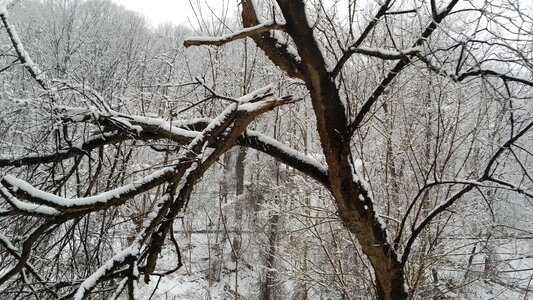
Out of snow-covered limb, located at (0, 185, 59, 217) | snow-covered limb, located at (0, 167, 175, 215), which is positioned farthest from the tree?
snow-covered limb, located at (0, 185, 59, 217)

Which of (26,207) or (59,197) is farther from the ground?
(59,197)

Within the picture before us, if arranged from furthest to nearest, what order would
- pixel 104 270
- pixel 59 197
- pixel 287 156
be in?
pixel 287 156, pixel 59 197, pixel 104 270

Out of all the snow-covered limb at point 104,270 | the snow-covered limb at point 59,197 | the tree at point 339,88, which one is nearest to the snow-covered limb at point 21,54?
the snow-covered limb at point 59,197

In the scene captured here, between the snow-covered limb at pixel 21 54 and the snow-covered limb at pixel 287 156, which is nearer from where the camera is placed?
the snow-covered limb at pixel 21 54

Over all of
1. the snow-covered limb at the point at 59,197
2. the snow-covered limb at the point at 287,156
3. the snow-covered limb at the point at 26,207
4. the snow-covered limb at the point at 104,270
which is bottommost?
the snow-covered limb at the point at 104,270

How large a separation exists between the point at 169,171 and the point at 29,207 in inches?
30.1

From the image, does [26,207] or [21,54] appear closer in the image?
[26,207]

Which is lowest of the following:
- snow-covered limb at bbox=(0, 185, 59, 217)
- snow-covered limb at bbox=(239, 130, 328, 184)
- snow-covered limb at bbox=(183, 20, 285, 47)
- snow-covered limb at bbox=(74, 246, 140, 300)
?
snow-covered limb at bbox=(74, 246, 140, 300)

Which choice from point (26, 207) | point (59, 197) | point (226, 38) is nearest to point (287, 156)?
point (226, 38)

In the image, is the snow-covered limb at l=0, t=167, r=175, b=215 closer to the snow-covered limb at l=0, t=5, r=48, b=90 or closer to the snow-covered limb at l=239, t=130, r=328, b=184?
the snow-covered limb at l=0, t=5, r=48, b=90

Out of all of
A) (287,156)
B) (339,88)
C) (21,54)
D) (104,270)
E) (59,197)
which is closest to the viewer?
(104,270)

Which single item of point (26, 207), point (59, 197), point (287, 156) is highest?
point (287, 156)

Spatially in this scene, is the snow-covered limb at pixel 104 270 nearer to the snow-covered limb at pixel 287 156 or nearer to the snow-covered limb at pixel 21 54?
the snow-covered limb at pixel 21 54

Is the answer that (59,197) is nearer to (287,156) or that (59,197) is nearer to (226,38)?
(226,38)
